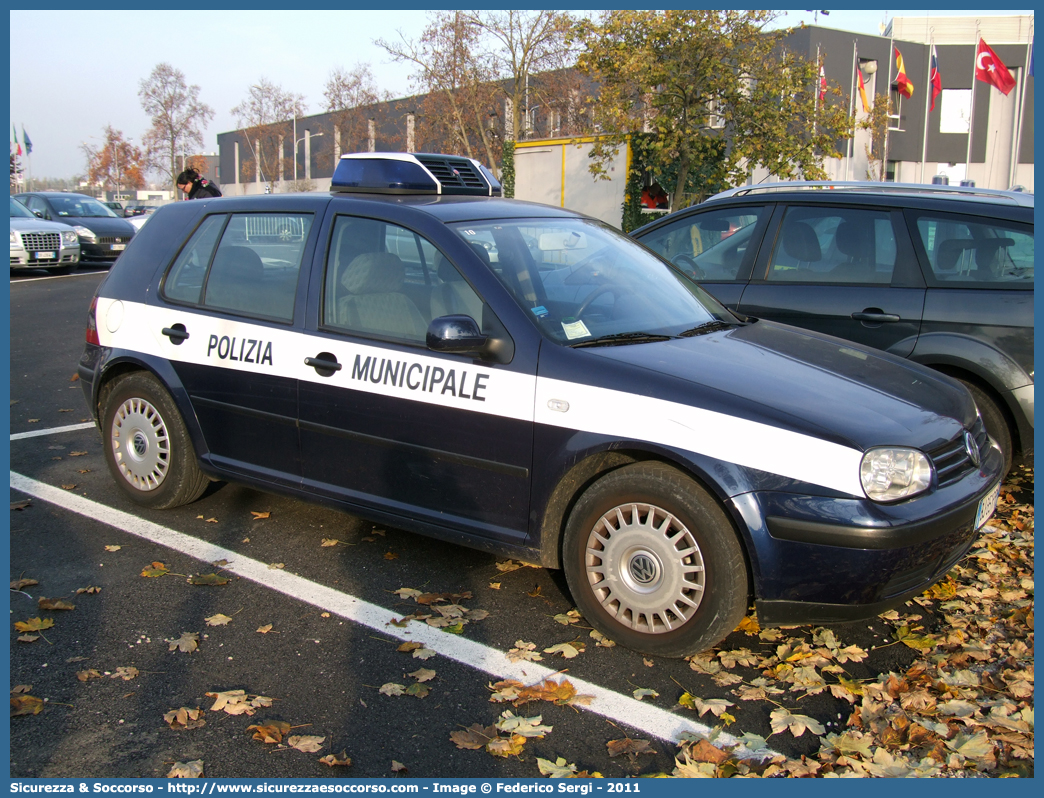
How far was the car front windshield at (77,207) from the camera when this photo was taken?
68.3ft

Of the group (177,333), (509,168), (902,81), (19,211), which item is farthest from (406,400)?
(902,81)

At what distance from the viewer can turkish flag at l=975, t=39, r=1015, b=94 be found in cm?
3544

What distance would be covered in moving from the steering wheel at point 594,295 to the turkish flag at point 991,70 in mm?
38167

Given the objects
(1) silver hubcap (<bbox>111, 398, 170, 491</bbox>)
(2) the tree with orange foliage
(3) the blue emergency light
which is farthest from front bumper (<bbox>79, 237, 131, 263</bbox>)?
(2) the tree with orange foliage

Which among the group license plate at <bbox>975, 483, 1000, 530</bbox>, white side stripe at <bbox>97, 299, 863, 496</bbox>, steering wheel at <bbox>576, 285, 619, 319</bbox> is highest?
steering wheel at <bbox>576, 285, 619, 319</bbox>

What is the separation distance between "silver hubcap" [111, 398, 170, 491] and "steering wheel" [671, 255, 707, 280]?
3.46m

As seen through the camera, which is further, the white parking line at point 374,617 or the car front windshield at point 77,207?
the car front windshield at point 77,207

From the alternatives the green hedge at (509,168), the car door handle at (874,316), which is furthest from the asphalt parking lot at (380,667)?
the green hedge at (509,168)

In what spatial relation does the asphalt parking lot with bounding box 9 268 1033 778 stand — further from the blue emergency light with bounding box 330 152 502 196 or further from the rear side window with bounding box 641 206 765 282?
the rear side window with bounding box 641 206 765 282

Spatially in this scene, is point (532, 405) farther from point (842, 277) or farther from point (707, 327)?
point (842, 277)

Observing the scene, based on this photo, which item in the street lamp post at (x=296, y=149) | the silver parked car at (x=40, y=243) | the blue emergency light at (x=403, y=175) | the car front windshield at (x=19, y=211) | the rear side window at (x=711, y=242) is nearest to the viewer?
the blue emergency light at (x=403, y=175)

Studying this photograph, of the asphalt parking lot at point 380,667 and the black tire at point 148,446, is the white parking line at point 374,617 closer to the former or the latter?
the asphalt parking lot at point 380,667

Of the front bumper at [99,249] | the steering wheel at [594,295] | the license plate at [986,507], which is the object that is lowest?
the license plate at [986,507]

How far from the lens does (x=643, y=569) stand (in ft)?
11.2
